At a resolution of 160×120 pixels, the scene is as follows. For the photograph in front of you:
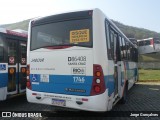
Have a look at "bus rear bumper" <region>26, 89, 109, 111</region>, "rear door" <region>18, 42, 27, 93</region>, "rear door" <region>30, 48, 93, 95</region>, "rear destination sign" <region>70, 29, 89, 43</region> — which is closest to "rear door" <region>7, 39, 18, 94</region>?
"rear door" <region>18, 42, 27, 93</region>

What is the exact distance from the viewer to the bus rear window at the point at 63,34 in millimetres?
6496

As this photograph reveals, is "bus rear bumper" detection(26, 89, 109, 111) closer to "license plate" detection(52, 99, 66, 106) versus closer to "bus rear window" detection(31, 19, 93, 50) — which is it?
"license plate" detection(52, 99, 66, 106)

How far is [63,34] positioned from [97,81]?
1.76m

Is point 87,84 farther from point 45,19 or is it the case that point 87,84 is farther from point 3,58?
point 3,58

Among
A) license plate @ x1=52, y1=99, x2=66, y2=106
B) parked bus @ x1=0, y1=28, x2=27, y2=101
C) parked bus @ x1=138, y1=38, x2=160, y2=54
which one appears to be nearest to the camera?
license plate @ x1=52, y1=99, x2=66, y2=106

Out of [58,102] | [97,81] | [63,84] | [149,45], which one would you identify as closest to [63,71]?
[63,84]

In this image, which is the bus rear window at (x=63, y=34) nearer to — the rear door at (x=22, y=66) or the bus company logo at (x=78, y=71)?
the bus company logo at (x=78, y=71)

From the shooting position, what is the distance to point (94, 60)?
6234 mm

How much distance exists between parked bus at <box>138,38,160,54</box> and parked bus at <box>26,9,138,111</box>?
104 ft

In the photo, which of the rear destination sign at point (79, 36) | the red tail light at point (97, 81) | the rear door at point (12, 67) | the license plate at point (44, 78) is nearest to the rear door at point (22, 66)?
the rear door at point (12, 67)

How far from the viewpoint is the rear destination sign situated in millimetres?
6477

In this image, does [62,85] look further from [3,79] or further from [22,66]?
[22,66]

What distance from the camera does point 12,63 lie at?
352 inches

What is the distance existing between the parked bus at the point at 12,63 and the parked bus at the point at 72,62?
1521 mm
